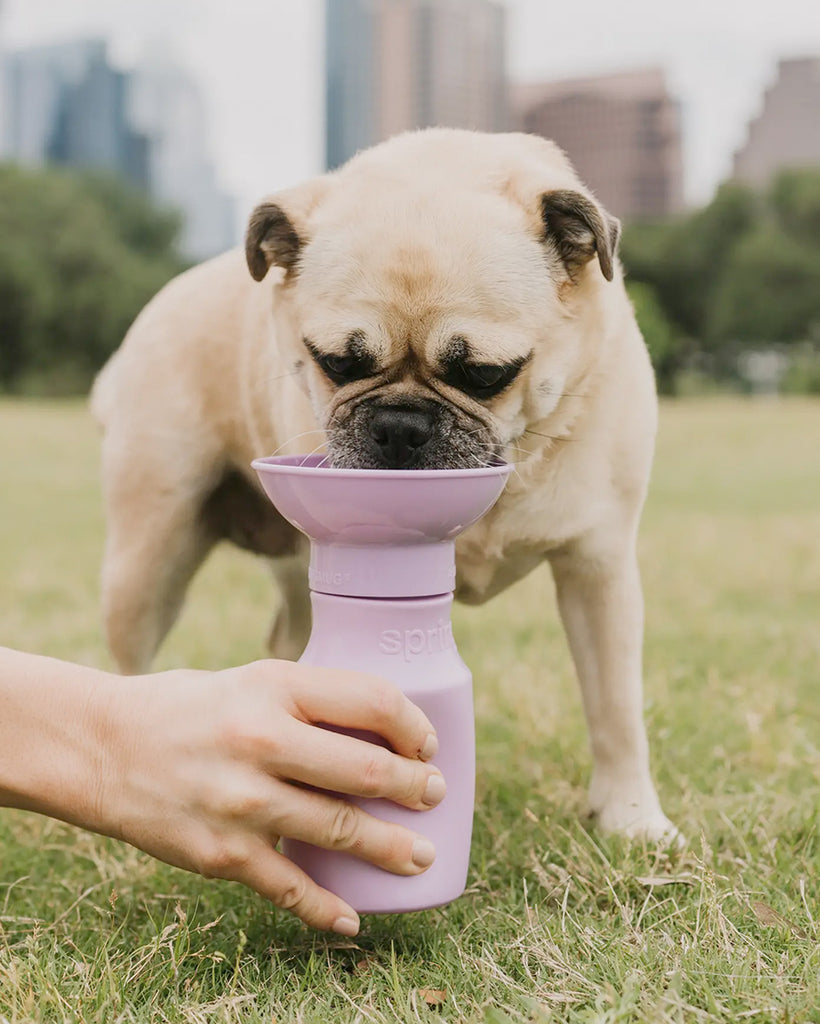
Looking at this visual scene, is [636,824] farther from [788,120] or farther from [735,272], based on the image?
[788,120]

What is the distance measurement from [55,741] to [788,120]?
2402 inches

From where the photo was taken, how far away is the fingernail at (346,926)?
1.77 m

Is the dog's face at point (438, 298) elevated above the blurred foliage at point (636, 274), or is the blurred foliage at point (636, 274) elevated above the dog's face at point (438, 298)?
the dog's face at point (438, 298)

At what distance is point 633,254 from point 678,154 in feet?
64.7

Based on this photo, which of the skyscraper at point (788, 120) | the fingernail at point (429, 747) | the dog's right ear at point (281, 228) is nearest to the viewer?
the fingernail at point (429, 747)

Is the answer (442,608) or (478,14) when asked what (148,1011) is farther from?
(478,14)

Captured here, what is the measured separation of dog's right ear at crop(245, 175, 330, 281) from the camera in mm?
2482

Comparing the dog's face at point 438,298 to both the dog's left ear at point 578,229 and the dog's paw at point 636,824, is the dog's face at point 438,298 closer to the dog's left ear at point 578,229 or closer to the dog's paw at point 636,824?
the dog's left ear at point 578,229

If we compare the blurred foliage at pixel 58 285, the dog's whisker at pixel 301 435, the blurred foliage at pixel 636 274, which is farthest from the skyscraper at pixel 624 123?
the dog's whisker at pixel 301 435

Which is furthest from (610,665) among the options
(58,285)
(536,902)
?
(58,285)

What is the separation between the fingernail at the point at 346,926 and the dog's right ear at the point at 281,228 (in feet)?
4.59

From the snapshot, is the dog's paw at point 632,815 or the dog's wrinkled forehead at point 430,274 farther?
the dog's paw at point 632,815

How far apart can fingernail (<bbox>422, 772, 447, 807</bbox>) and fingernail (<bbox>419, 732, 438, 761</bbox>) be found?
0.03 meters

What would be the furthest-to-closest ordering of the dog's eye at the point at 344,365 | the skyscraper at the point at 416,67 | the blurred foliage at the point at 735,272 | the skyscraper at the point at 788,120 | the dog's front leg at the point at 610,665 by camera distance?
the skyscraper at the point at 416,67
the skyscraper at the point at 788,120
the blurred foliage at the point at 735,272
the dog's front leg at the point at 610,665
the dog's eye at the point at 344,365
